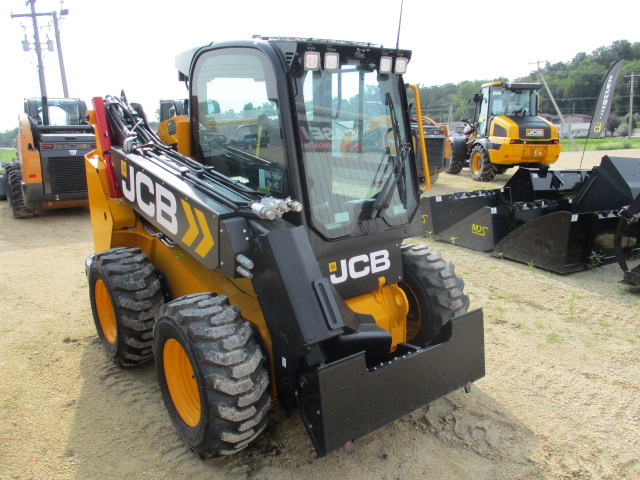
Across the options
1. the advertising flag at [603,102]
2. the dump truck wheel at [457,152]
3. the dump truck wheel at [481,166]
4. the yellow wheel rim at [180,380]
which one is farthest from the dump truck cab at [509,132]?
the yellow wheel rim at [180,380]

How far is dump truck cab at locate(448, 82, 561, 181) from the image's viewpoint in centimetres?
1240

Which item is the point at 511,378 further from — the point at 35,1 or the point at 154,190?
the point at 35,1

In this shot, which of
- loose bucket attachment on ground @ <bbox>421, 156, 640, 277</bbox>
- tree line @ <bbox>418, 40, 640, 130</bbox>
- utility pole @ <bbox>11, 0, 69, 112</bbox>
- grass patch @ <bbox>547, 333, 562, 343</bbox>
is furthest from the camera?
tree line @ <bbox>418, 40, 640, 130</bbox>

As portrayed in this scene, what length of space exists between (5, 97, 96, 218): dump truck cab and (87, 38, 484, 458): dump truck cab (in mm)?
6228

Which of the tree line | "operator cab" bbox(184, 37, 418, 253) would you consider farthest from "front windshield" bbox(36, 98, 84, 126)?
the tree line

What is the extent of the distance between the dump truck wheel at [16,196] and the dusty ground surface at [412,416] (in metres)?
5.31

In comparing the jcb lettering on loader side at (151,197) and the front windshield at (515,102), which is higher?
the front windshield at (515,102)

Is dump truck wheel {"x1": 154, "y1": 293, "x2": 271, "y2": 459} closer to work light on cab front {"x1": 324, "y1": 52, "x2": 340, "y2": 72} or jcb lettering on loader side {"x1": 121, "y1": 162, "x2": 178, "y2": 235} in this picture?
jcb lettering on loader side {"x1": 121, "y1": 162, "x2": 178, "y2": 235}

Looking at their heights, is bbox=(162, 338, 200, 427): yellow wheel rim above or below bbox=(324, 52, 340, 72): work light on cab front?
below

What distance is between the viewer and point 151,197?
3.35 meters

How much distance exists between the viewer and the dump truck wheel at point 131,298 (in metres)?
3.41

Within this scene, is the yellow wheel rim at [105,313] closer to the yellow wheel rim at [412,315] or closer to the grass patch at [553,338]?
the yellow wheel rim at [412,315]

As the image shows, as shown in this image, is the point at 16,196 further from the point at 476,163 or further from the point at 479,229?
the point at 476,163

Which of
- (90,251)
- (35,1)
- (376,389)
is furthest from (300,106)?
(35,1)
